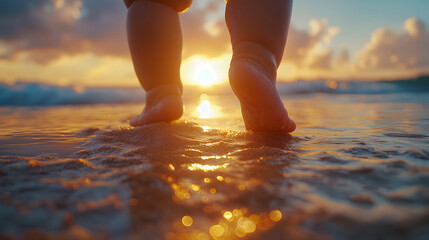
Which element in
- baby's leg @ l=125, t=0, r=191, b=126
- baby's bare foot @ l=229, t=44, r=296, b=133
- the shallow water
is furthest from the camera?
baby's leg @ l=125, t=0, r=191, b=126

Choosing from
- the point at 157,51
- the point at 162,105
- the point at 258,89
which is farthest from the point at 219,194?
the point at 157,51

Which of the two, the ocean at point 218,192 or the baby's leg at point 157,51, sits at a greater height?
the baby's leg at point 157,51

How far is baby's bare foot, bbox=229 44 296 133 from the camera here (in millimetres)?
1116

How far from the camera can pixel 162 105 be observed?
1465mm

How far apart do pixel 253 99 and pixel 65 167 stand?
2.34ft

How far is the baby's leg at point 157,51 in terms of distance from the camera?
1470 millimetres

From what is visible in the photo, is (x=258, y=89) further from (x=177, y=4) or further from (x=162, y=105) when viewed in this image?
(x=177, y=4)

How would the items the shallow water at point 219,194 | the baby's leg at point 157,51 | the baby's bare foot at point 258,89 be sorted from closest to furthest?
the shallow water at point 219,194
the baby's bare foot at point 258,89
the baby's leg at point 157,51

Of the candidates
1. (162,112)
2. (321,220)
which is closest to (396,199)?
(321,220)

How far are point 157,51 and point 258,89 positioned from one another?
669 mm

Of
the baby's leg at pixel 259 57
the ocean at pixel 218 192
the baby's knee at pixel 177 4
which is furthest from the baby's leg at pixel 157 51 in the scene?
the ocean at pixel 218 192

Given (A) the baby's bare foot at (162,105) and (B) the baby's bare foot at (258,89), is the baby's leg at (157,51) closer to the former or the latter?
(A) the baby's bare foot at (162,105)

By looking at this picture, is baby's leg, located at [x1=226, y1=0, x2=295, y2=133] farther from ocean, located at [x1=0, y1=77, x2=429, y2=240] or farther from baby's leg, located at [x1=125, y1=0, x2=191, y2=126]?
baby's leg, located at [x1=125, y1=0, x2=191, y2=126]

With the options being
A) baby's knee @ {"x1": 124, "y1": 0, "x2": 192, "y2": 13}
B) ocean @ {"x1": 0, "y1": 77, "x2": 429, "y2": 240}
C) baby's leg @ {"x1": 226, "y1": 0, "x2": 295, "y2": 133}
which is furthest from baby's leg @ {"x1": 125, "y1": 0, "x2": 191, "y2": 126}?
ocean @ {"x1": 0, "y1": 77, "x2": 429, "y2": 240}
